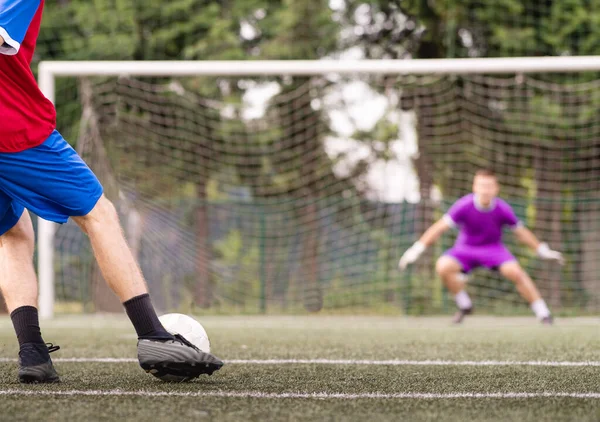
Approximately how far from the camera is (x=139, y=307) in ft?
10.9

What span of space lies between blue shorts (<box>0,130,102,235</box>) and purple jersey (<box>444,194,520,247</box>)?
19.6ft

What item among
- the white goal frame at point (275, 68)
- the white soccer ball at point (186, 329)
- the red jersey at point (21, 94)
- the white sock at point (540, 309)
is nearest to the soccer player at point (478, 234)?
the white sock at point (540, 309)

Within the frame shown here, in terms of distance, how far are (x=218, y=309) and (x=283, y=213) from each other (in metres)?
1.57

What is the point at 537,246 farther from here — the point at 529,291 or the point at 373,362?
the point at 373,362

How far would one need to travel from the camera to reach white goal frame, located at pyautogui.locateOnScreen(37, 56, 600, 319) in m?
8.86

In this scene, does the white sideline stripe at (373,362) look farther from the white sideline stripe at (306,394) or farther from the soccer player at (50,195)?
the white sideline stripe at (306,394)

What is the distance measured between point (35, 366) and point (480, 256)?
6.07m

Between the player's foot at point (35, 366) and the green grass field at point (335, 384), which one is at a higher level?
the player's foot at point (35, 366)

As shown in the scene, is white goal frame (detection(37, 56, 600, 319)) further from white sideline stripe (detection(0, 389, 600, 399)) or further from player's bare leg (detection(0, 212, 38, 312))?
white sideline stripe (detection(0, 389, 600, 399))

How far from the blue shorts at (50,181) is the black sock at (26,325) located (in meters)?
0.41

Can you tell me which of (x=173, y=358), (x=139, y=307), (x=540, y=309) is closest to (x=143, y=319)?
(x=139, y=307)

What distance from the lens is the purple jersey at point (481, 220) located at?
8.88m

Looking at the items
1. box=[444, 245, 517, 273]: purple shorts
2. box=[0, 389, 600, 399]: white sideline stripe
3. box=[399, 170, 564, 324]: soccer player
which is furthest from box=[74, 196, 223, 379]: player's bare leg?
box=[444, 245, 517, 273]: purple shorts

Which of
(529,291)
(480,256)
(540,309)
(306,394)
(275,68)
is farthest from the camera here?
(275,68)
